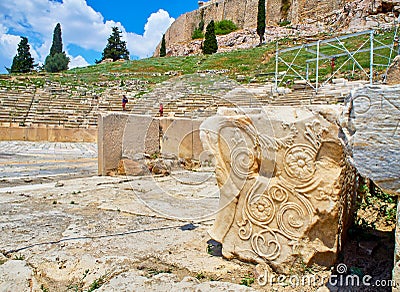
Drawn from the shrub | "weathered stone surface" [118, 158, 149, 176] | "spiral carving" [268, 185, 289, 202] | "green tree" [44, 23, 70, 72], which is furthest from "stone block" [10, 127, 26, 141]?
the shrub

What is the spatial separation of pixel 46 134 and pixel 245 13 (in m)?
50.5

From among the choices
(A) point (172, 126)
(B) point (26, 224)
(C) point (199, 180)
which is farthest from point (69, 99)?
(B) point (26, 224)

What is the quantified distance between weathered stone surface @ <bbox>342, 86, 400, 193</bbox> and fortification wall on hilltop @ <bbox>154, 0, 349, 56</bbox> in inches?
2057

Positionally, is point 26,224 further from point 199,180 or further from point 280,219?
point 199,180

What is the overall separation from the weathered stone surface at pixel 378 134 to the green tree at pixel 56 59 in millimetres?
50048

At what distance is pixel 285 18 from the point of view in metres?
53.5

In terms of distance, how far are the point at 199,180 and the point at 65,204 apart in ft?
8.90

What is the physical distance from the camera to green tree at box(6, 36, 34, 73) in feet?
150

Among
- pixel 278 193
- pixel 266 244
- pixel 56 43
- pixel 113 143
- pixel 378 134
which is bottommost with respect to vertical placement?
pixel 266 244

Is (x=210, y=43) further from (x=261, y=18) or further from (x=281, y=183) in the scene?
(x=281, y=183)

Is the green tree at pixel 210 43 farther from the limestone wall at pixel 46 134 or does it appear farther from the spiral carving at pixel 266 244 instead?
the spiral carving at pixel 266 244

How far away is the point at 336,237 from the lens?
1974mm

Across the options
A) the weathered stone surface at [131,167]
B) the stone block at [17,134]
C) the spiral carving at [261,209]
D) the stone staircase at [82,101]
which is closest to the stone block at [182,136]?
the stone staircase at [82,101]

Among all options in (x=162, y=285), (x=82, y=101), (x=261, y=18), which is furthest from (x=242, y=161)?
(x=261, y=18)
